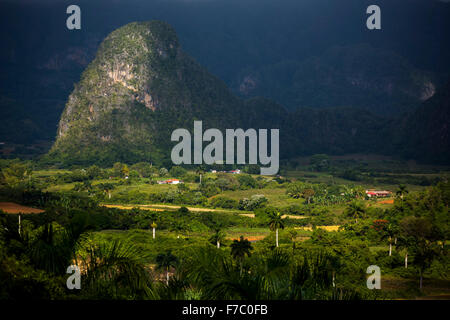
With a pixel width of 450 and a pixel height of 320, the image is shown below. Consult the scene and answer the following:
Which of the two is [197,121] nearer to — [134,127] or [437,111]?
[134,127]

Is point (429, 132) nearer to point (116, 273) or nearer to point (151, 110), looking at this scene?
point (151, 110)

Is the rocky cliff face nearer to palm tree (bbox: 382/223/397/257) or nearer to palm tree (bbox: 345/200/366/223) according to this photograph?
palm tree (bbox: 345/200/366/223)

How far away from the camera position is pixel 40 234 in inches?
424

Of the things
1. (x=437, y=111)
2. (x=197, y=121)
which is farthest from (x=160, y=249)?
(x=437, y=111)

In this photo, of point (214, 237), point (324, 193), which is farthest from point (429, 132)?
point (214, 237)
